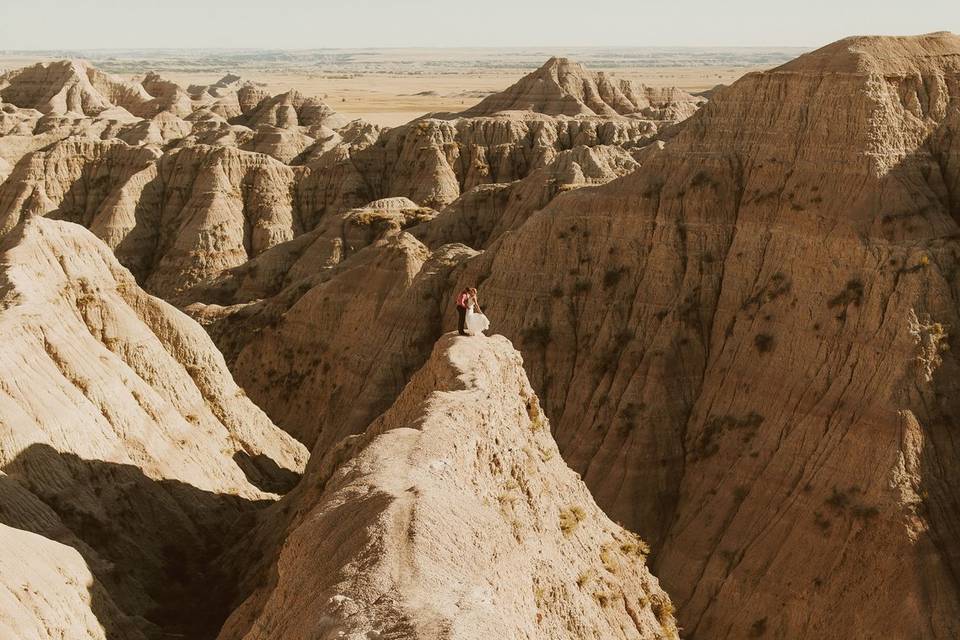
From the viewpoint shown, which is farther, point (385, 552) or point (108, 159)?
point (108, 159)

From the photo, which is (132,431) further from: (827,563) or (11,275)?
(827,563)

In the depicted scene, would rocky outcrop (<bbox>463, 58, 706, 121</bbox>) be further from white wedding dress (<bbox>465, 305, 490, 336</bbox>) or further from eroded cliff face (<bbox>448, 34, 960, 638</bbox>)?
white wedding dress (<bbox>465, 305, 490, 336</bbox>)

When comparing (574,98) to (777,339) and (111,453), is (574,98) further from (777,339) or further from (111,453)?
(111,453)

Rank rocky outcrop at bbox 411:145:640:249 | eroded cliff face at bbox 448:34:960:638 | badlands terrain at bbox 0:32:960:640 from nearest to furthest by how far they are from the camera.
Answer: badlands terrain at bbox 0:32:960:640 < eroded cliff face at bbox 448:34:960:638 < rocky outcrop at bbox 411:145:640:249

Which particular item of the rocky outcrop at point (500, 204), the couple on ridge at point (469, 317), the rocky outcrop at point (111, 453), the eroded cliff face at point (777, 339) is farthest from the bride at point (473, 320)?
the rocky outcrop at point (500, 204)

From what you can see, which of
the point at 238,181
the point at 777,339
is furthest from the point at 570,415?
the point at 238,181

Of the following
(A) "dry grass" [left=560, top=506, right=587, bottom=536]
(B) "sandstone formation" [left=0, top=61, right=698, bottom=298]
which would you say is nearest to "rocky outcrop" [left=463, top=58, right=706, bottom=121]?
(B) "sandstone formation" [left=0, top=61, right=698, bottom=298]

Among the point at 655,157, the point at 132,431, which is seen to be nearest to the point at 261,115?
the point at 655,157
